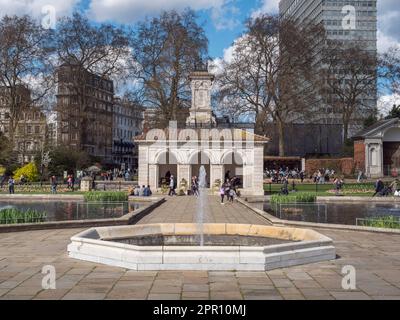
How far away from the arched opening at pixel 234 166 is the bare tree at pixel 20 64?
24005mm

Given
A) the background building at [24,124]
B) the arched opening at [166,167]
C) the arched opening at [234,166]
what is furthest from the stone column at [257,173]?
the background building at [24,124]

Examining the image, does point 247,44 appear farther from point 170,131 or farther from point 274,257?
point 274,257

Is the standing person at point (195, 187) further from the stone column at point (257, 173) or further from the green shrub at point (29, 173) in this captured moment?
the green shrub at point (29, 173)

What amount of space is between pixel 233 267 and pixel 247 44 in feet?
164

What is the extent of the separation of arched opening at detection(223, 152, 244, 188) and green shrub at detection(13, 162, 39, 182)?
20.4m

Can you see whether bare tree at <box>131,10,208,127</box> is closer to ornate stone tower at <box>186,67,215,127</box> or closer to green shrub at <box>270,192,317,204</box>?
ornate stone tower at <box>186,67,215,127</box>

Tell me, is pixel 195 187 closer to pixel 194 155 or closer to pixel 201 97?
A: pixel 194 155

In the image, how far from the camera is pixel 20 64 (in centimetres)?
5569

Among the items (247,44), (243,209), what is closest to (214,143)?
(243,209)

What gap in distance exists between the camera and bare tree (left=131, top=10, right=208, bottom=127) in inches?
2229

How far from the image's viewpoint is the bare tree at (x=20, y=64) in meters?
54.6

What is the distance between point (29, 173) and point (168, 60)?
1878cm

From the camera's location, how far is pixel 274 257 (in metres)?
10.2

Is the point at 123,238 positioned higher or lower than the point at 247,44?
lower
